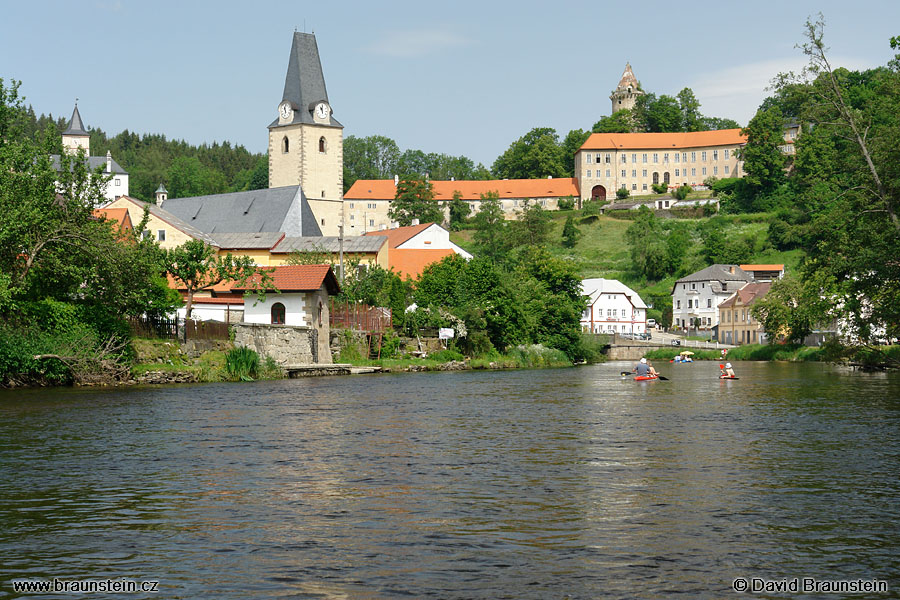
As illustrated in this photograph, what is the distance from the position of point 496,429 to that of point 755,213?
139 metres

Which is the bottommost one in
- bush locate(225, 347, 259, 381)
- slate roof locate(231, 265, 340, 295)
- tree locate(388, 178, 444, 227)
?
bush locate(225, 347, 259, 381)

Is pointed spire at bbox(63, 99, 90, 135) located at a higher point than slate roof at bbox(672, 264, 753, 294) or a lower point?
higher

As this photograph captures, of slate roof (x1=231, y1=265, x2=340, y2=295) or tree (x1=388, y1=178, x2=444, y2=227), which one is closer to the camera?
slate roof (x1=231, y1=265, x2=340, y2=295)

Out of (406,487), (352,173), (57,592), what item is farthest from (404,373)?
(352,173)

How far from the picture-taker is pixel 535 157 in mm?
186000

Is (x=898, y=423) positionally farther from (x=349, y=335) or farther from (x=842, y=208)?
(x=349, y=335)

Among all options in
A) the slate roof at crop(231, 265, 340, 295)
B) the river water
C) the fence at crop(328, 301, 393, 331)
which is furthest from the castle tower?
the river water

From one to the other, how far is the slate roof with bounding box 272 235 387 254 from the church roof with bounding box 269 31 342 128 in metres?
20.8

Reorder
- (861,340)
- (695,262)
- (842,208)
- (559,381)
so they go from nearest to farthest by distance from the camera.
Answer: (842,208)
(559,381)
(861,340)
(695,262)

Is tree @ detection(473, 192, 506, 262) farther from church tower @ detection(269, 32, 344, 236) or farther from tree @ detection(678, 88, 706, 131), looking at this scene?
tree @ detection(678, 88, 706, 131)

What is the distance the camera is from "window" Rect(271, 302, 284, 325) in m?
50.7

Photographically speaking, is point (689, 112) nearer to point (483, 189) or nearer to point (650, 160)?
point (650, 160)

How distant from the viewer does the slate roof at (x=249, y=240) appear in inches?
3241

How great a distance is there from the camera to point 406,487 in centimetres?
1524
